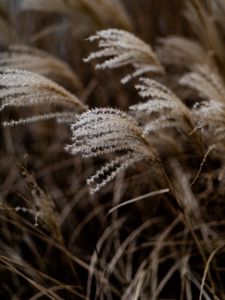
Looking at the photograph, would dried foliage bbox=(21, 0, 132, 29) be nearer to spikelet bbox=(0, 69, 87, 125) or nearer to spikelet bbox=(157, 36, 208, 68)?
spikelet bbox=(157, 36, 208, 68)

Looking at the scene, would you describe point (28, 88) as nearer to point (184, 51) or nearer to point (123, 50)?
point (123, 50)

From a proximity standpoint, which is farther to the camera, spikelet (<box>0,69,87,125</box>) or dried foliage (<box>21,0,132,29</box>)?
dried foliage (<box>21,0,132,29</box>)

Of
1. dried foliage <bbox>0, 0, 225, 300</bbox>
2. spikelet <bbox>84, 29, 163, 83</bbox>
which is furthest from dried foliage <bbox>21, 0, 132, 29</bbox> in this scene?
spikelet <bbox>84, 29, 163, 83</bbox>

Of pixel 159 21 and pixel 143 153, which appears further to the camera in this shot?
pixel 159 21

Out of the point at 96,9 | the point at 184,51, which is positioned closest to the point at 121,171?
the point at 184,51

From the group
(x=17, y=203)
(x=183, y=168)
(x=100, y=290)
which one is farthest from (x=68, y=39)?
(x=100, y=290)

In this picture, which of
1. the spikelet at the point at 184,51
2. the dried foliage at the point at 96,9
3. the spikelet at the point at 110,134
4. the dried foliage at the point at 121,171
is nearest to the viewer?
the spikelet at the point at 110,134

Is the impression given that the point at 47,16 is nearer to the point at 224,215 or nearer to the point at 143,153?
the point at 224,215

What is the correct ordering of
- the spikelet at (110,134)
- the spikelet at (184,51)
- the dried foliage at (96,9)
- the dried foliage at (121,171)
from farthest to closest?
the dried foliage at (96,9)
the spikelet at (184,51)
the dried foliage at (121,171)
the spikelet at (110,134)

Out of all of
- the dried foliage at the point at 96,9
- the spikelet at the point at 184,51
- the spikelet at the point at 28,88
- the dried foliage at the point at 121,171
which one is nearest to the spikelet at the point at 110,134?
the dried foliage at the point at 121,171

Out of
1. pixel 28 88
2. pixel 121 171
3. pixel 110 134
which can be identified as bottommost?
pixel 121 171

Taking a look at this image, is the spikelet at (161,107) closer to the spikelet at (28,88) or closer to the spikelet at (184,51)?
the spikelet at (28,88)
